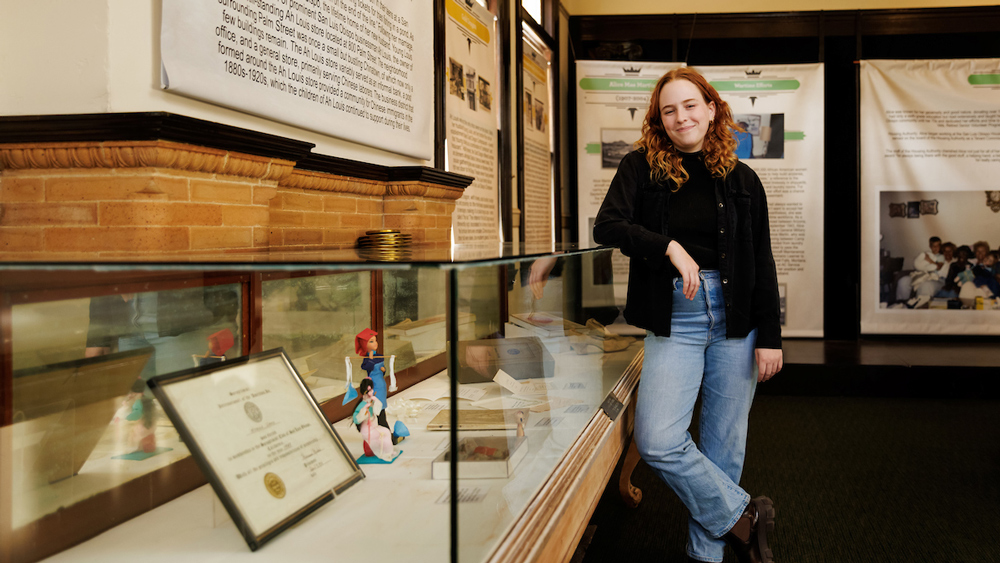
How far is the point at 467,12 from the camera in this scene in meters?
3.74

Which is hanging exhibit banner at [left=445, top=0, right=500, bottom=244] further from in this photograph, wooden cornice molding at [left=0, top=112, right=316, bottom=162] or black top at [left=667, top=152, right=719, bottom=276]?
wooden cornice molding at [left=0, top=112, right=316, bottom=162]

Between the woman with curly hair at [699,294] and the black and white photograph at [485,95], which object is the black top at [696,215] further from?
the black and white photograph at [485,95]

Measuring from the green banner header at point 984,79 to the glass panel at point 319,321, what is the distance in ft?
19.5

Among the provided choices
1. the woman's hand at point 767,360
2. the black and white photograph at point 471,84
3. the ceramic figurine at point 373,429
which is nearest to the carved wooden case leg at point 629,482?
the woman's hand at point 767,360

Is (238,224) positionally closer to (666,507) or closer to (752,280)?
(752,280)

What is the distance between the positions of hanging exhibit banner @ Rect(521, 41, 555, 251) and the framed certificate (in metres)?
3.58

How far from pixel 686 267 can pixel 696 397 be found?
1.39 feet

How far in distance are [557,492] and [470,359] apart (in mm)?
411

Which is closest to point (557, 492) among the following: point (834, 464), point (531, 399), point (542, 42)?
point (531, 399)

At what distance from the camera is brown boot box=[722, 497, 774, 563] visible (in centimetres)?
204

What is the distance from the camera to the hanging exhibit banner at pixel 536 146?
4.78 metres

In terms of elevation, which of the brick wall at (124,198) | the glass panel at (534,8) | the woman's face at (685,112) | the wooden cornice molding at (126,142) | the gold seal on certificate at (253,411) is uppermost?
the glass panel at (534,8)

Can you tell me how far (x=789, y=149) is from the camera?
5.52 metres

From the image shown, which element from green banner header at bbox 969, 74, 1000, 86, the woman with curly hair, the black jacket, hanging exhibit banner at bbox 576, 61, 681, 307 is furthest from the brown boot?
green banner header at bbox 969, 74, 1000, 86
